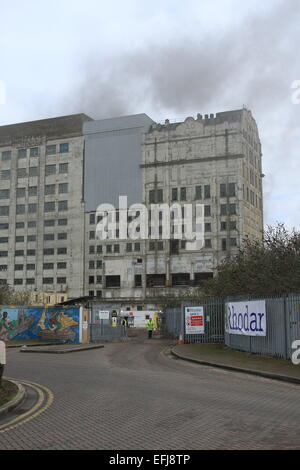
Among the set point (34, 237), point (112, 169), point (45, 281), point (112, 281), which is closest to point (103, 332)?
point (112, 281)

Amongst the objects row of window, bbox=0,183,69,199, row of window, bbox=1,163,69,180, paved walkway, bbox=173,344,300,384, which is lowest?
paved walkway, bbox=173,344,300,384

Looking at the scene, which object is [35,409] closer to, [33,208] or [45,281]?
[45,281]

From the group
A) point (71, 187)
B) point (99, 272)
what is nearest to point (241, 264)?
point (99, 272)

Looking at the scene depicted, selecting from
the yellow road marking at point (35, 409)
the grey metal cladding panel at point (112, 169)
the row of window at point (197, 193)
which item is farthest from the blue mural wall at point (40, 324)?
the grey metal cladding panel at point (112, 169)

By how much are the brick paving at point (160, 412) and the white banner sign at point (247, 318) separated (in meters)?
4.36

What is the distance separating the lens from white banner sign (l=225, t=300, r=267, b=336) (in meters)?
21.7

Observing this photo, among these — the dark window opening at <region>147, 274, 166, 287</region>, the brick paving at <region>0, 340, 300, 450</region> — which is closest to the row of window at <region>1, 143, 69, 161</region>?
the dark window opening at <region>147, 274, 166, 287</region>

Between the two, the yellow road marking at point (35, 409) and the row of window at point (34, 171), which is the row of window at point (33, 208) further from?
the yellow road marking at point (35, 409)

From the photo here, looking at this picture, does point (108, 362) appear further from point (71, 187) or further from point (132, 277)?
point (71, 187)

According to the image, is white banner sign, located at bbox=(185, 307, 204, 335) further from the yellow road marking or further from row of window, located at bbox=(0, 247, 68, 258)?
row of window, located at bbox=(0, 247, 68, 258)

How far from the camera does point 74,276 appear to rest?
101312 millimetres

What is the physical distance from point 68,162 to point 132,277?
89.1 feet

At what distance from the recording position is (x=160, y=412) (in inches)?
399

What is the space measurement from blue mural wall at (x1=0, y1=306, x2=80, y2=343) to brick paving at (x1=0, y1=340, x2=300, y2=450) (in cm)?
1689
